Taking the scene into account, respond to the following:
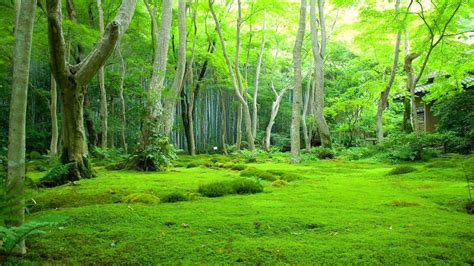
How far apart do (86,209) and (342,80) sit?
788 inches

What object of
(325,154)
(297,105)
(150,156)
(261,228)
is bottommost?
(261,228)

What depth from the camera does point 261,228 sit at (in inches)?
107

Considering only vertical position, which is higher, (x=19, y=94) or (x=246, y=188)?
(x=19, y=94)

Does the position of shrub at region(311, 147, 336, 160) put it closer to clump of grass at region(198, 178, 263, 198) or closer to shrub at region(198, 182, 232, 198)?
clump of grass at region(198, 178, 263, 198)

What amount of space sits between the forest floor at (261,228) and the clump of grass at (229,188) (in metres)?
0.15

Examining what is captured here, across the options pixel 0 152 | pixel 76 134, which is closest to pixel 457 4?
pixel 76 134

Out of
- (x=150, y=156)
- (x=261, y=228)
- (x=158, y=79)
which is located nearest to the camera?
(x=261, y=228)

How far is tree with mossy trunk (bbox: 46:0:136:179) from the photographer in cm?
448

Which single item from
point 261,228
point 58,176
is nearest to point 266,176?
point 58,176

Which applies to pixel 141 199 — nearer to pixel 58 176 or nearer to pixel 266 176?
pixel 58 176

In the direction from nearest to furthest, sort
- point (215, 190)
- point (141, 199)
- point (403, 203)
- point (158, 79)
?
point (403, 203) < point (141, 199) < point (215, 190) < point (158, 79)

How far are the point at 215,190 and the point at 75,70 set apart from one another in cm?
257

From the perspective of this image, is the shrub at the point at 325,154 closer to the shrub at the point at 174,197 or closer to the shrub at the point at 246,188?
the shrub at the point at 246,188

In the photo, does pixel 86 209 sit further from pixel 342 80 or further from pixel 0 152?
pixel 342 80
